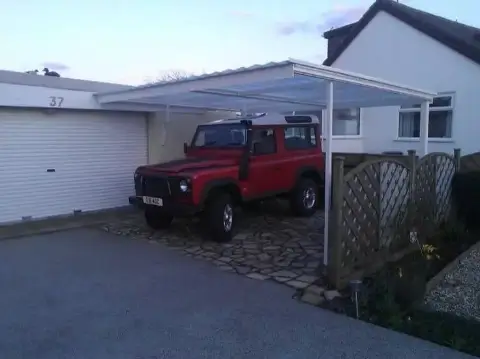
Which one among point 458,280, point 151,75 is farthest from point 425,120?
point 151,75

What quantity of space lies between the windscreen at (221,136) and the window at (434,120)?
6689 millimetres

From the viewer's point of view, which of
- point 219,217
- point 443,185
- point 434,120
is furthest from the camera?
point 434,120

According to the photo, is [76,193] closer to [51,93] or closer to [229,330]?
[51,93]

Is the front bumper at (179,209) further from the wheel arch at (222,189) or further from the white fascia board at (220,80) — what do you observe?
the white fascia board at (220,80)

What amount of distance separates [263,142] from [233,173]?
1190mm

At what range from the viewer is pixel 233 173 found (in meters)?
7.16

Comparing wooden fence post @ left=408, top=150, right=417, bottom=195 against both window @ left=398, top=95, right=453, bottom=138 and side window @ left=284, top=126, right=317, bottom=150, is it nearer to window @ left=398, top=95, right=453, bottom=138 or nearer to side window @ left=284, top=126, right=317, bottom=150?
side window @ left=284, top=126, right=317, bottom=150

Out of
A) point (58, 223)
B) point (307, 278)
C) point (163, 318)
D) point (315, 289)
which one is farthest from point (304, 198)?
point (163, 318)

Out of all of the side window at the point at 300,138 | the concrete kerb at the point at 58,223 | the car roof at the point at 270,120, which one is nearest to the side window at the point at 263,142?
the car roof at the point at 270,120

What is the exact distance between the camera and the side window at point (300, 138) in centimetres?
860

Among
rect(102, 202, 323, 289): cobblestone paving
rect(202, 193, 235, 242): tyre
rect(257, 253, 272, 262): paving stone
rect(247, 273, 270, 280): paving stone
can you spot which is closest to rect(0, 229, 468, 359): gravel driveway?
rect(247, 273, 270, 280): paving stone

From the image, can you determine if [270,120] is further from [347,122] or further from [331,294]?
[347,122]

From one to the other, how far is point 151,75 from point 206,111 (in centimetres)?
2399

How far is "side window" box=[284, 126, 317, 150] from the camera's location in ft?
28.2
